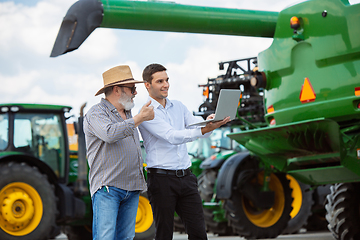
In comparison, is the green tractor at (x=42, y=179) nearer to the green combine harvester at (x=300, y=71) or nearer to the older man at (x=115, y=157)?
the green combine harvester at (x=300, y=71)

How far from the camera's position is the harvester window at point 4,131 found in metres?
8.44

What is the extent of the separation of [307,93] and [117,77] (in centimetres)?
261

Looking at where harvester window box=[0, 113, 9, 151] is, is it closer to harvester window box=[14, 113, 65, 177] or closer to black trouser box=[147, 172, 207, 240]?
harvester window box=[14, 113, 65, 177]

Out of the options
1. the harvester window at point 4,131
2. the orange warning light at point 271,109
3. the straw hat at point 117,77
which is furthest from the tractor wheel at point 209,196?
the straw hat at point 117,77

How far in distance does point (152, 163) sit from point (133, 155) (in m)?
0.33

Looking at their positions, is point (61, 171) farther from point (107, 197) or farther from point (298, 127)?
point (107, 197)

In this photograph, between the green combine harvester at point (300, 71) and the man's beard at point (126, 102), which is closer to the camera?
the man's beard at point (126, 102)

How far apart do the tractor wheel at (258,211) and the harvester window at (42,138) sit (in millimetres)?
2827

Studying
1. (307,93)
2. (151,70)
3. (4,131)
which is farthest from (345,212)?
(4,131)

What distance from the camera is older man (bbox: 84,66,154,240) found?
3.78m

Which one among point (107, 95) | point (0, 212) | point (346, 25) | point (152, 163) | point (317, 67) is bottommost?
point (0, 212)

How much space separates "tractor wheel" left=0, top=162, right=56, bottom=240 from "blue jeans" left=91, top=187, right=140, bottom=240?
4.10m

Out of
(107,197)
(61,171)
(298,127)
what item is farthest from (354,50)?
(61,171)

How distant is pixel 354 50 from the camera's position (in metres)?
5.59
